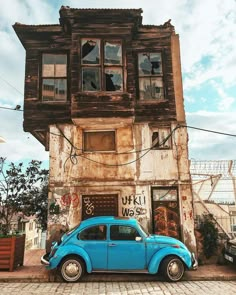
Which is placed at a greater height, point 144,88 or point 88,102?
point 144,88

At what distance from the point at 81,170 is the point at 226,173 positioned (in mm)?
5962

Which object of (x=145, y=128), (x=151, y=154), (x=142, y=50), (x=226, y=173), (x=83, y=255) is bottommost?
(x=83, y=255)

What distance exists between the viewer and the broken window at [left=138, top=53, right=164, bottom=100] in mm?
12719

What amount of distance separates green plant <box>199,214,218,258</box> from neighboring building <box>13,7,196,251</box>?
19.2 inches

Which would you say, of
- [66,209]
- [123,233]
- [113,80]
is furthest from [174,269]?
[113,80]

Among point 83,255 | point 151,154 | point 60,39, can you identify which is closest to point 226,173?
point 151,154

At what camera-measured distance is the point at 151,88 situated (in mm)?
12773

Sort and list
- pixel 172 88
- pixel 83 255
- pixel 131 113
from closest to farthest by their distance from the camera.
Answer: pixel 83 255
pixel 131 113
pixel 172 88

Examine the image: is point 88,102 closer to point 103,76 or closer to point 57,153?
point 103,76

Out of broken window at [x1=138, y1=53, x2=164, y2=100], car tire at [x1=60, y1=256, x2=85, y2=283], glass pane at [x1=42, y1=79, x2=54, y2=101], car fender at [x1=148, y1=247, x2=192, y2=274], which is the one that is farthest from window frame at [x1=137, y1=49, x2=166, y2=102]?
car tire at [x1=60, y1=256, x2=85, y2=283]

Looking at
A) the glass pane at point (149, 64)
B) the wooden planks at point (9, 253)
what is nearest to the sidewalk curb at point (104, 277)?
the wooden planks at point (9, 253)

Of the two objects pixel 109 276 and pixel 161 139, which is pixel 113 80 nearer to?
pixel 161 139

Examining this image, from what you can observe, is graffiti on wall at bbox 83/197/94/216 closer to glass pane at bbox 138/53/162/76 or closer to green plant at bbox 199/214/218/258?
green plant at bbox 199/214/218/258

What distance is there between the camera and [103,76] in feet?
40.2
